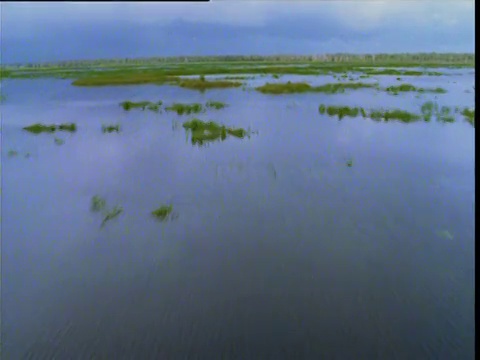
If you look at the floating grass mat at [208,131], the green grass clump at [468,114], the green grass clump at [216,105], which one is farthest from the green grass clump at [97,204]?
the green grass clump at [468,114]

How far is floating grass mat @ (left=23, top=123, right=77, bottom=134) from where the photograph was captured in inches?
550

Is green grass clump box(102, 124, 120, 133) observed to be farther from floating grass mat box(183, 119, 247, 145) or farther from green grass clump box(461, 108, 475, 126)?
green grass clump box(461, 108, 475, 126)

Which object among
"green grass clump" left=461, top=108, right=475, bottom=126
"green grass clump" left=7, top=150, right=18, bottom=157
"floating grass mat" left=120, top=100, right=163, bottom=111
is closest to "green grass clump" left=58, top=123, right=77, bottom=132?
"green grass clump" left=7, top=150, right=18, bottom=157

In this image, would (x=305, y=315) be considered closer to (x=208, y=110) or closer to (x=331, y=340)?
Result: (x=331, y=340)

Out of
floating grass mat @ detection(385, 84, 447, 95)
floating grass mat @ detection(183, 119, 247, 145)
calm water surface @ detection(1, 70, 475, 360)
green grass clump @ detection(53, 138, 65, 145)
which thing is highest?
floating grass mat @ detection(385, 84, 447, 95)

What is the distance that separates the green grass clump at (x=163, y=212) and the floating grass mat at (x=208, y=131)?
430 cm

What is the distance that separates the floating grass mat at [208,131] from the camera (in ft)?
40.3

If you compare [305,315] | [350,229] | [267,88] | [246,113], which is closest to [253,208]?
[350,229]

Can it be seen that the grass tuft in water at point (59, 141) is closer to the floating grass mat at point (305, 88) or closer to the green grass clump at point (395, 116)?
the green grass clump at point (395, 116)

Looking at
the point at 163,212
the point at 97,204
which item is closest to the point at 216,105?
the point at 97,204

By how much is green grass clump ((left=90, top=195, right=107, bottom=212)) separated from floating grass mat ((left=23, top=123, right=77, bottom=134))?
21.4 feet

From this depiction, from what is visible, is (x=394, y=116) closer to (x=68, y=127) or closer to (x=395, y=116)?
(x=395, y=116)

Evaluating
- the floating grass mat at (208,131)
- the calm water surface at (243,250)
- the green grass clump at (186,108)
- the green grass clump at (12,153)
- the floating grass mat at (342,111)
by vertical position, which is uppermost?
the green grass clump at (186,108)

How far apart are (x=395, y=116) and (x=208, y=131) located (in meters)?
6.65
